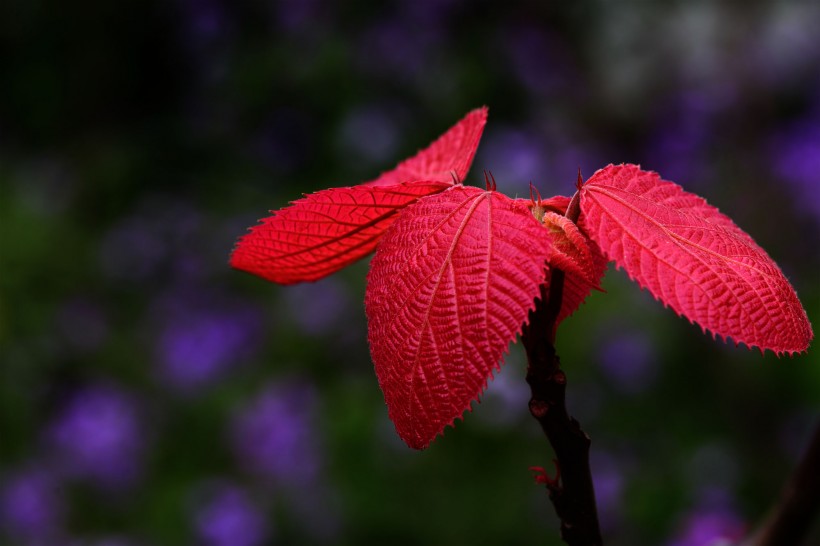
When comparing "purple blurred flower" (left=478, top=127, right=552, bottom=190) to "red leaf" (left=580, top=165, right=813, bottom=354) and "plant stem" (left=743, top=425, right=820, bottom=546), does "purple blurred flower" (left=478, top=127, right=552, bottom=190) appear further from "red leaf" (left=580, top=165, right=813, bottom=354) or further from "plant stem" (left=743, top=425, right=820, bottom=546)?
"red leaf" (left=580, top=165, right=813, bottom=354)

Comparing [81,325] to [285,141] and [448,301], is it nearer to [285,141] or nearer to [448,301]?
[285,141]

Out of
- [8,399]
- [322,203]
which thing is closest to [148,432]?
[8,399]


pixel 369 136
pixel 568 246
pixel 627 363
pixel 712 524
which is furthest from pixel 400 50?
pixel 568 246

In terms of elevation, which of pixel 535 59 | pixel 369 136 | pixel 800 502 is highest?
pixel 800 502

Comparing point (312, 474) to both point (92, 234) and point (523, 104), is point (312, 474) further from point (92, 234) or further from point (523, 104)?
point (523, 104)

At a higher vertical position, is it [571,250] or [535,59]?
[571,250]

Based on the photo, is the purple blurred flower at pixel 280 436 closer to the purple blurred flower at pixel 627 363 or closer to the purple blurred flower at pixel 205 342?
the purple blurred flower at pixel 205 342
